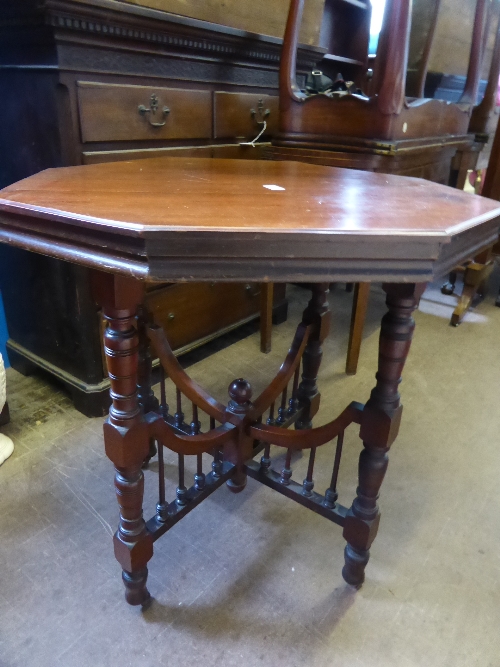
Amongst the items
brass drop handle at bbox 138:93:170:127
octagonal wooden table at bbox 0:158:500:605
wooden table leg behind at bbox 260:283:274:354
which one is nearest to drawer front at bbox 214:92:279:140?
brass drop handle at bbox 138:93:170:127

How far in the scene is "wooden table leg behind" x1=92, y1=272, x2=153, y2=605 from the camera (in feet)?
2.42

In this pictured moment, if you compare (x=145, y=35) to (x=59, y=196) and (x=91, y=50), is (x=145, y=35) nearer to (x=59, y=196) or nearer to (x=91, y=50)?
(x=91, y=50)

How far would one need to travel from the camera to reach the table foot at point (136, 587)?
3.22 ft

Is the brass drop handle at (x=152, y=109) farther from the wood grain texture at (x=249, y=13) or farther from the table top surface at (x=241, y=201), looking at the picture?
the table top surface at (x=241, y=201)

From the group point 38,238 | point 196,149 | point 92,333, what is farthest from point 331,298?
point 38,238

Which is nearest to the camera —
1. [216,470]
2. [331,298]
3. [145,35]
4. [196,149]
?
[216,470]

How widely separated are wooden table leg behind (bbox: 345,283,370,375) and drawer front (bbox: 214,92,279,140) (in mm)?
714

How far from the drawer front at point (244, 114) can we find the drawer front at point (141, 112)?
0.19 feet

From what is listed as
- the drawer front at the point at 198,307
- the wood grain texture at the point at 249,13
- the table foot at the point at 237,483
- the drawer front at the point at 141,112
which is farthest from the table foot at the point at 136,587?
the wood grain texture at the point at 249,13

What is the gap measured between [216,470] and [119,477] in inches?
14.4

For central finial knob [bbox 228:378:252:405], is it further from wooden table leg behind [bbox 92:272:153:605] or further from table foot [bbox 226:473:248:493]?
wooden table leg behind [bbox 92:272:153:605]

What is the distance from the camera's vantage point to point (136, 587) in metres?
0.99

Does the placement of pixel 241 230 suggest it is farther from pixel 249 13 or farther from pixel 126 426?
pixel 249 13

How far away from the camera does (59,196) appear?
745 mm
